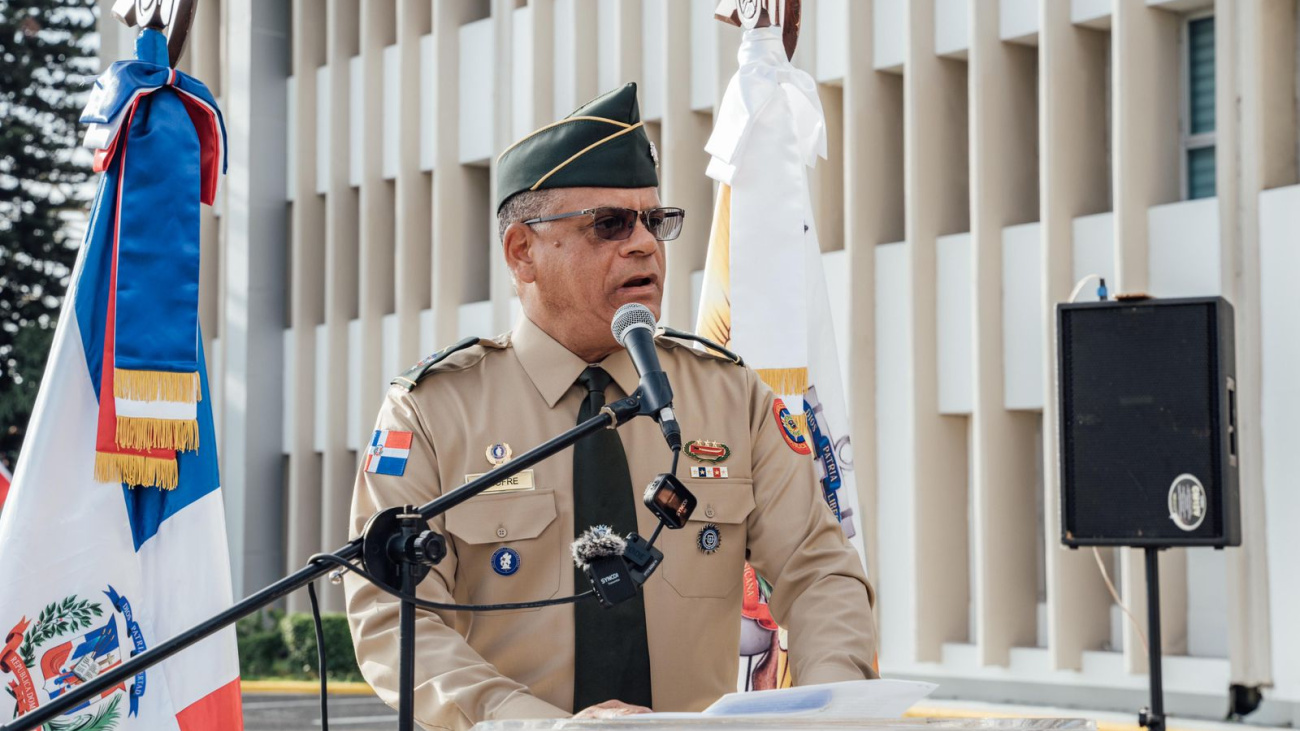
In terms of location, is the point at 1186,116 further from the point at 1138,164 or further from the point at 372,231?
the point at 372,231

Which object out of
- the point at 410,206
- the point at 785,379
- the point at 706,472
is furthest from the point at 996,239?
the point at 706,472

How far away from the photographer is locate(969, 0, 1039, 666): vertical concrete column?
432 inches

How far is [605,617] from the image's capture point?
3049 mm

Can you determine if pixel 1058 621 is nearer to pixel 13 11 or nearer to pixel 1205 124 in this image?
pixel 1205 124

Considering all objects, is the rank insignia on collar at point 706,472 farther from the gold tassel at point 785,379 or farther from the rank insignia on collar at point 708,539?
the gold tassel at point 785,379

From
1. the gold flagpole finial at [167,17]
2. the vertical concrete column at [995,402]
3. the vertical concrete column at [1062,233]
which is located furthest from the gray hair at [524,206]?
the vertical concrete column at [995,402]

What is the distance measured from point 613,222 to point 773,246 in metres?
1.82

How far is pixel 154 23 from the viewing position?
170 inches

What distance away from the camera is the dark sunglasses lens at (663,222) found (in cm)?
319

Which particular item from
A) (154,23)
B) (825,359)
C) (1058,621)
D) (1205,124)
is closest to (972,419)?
(1058,621)

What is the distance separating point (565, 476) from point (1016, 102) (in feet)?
29.1

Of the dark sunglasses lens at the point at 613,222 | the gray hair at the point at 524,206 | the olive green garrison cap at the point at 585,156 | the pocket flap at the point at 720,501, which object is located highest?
the olive green garrison cap at the point at 585,156

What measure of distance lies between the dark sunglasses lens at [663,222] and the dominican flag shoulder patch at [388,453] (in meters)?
0.63

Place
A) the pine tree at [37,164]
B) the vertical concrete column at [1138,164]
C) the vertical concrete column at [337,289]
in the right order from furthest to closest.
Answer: the pine tree at [37,164] → the vertical concrete column at [337,289] → the vertical concrete column at [1138,164]
